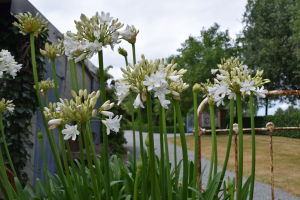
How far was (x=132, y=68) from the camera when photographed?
1006 mm

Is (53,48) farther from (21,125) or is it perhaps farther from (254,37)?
(254,37)

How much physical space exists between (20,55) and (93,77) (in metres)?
6.79

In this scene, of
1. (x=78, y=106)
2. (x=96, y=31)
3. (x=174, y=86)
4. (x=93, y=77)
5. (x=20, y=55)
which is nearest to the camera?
(x=78, y=106)

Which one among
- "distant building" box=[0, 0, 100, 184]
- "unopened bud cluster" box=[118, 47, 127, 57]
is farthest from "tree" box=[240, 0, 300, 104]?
"unopened bud cluster" box=[118, 47, 127, 57]

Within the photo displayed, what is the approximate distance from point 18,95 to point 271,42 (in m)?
20.3

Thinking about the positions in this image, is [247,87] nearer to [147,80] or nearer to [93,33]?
[147,80]

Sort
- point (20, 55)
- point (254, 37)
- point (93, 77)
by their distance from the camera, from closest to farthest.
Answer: point (20, 55) → point (93, 77) → point (254, 37)

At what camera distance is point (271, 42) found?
60.2 feet

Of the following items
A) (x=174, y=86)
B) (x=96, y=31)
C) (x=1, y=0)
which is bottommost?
(x=174, y=86)

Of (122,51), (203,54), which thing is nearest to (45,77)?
(122,51)

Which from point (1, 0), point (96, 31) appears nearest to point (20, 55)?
point (1, 0)

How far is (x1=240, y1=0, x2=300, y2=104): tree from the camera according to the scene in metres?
18.7

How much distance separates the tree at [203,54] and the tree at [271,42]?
1960 millimetres

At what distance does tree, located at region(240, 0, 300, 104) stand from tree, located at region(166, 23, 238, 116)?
6.43 ft
